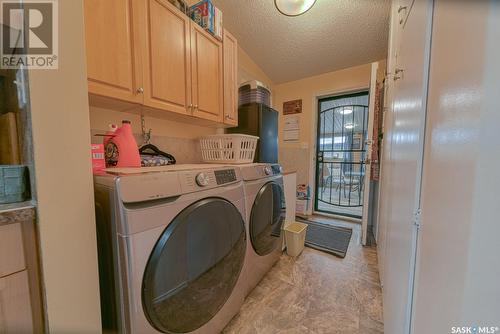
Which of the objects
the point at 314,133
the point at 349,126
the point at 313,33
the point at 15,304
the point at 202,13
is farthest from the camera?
the point at 314,133

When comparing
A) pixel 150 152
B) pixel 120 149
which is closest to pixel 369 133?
pixel 150 152

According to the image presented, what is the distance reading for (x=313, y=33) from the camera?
2.09m

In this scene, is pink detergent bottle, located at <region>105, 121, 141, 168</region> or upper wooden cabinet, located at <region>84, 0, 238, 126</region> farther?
pink detergent bottle, located at <region>105, 121, 141, 168</region>

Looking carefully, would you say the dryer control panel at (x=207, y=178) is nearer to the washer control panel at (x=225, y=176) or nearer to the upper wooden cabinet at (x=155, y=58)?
the washer control panel at (x=225, y=176)

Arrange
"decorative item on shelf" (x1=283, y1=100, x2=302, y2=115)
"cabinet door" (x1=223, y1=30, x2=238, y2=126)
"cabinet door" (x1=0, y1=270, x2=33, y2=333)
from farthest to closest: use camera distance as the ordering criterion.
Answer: "decorative item on shelf" (x1=283, y1=100, x2=302, y2=115)
"cabinet door" (x1=223, y1=30, x2=238, y2=126)
"cabinet door" (x1=0, y1=270, x2=33, y2=333)

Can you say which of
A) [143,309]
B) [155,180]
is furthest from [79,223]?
[143,309]

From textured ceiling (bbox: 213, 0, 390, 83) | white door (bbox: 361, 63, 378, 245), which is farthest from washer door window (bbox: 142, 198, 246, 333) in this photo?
textured ceiling (bbox: 213, 0, 390, 83)

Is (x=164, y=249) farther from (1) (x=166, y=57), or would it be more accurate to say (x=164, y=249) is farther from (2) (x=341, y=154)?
(2) (x=341, y=154)

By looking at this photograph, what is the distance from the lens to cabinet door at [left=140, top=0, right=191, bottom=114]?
42.0 inches

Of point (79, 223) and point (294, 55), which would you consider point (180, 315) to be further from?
point (294, 55)

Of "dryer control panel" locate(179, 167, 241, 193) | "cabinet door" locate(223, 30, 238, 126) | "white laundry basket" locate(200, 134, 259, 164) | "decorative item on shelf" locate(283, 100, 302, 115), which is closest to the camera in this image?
"dryer control panel" locate(179, 167, 241, 193)

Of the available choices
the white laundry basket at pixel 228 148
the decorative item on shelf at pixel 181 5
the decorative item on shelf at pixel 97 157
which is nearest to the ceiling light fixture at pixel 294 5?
the decorative item on shelf at pixel 181 5

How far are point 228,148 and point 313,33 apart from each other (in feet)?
5.69

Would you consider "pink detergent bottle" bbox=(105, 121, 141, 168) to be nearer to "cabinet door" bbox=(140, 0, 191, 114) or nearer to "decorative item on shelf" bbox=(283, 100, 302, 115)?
"cabinet door" bbox=(140, 0, 191, 114)
